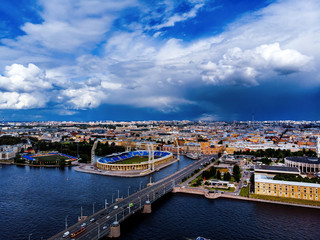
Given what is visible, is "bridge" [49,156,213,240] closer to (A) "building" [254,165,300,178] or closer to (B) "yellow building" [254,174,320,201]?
(B) "yellow building" [254,174,320,201]

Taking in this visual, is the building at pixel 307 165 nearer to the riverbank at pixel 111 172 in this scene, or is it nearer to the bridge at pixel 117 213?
the bridge at pixel 117 213

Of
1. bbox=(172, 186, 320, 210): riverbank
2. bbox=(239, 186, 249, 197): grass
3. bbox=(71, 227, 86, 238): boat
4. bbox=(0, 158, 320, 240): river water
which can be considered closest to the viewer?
bbox=(71, 227, 86, 238): boat

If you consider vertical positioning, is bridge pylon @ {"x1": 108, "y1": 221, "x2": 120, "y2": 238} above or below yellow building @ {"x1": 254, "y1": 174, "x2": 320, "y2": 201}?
below

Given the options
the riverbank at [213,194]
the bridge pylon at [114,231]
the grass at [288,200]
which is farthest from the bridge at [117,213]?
the grass at [288,200]

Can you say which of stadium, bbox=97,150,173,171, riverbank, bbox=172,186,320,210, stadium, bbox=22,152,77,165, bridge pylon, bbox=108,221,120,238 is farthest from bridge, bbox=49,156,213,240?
stadium, bbox=22,152,77,165

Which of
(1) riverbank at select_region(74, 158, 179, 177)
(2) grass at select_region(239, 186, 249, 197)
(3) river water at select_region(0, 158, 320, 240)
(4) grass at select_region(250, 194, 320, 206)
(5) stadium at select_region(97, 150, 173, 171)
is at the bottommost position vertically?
(3) river water at select_region(0, 158, 320, 240)

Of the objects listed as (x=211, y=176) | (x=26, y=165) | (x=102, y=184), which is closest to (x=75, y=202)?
(x=102, y=184)

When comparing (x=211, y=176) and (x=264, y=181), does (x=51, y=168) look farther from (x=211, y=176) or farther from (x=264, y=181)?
(x=264, y=181)
